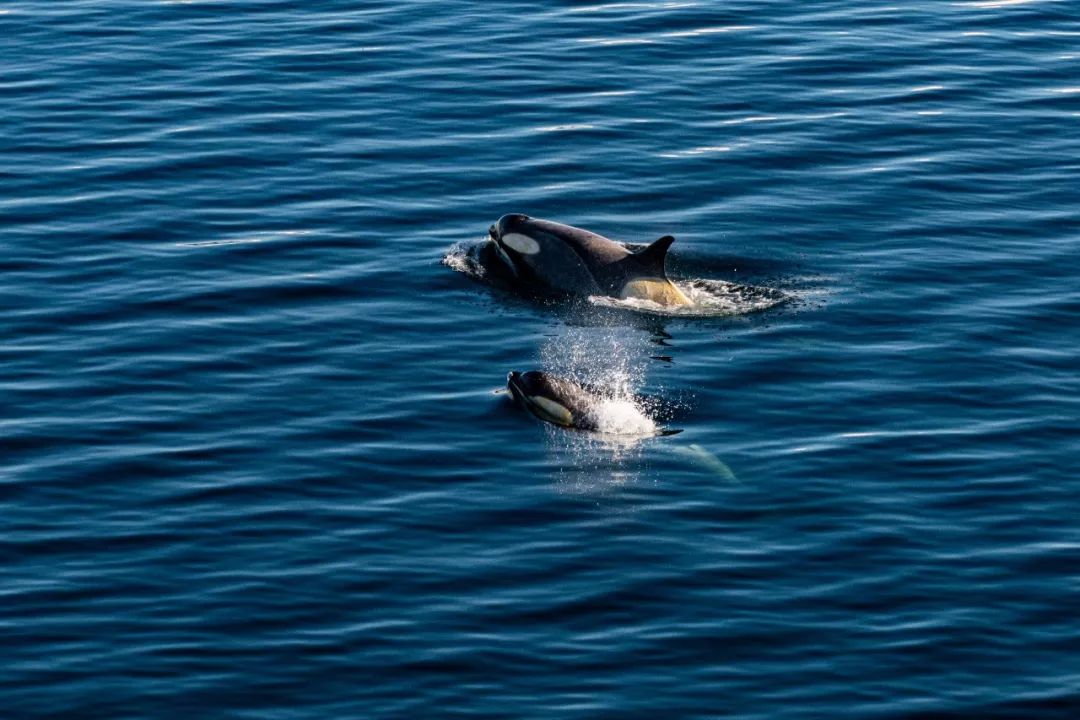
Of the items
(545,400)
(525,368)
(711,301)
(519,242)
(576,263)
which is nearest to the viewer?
(545,400)

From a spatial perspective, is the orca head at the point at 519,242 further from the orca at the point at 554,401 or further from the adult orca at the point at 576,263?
the orca at the point at 554,401

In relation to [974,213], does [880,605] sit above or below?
below

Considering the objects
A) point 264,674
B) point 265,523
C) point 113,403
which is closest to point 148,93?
point 113,403

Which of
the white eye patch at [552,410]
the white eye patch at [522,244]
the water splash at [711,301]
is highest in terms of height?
the white eye patch at [522,244]

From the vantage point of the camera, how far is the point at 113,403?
24406 millimetres

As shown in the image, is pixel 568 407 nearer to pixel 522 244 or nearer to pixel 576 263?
pixel 576 263

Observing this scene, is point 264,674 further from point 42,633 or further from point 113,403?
point 113,403

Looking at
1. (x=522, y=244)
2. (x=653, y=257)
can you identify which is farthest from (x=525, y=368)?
(x=522, y=244)

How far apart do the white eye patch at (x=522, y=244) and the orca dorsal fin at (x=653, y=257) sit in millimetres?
1501

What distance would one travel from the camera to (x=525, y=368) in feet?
83.6

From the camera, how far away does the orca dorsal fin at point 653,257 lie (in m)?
27.5

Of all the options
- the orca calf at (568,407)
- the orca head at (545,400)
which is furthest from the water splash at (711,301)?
the orca head at (545,400)

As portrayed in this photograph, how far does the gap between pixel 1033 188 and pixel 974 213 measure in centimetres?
167

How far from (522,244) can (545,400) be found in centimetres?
514
